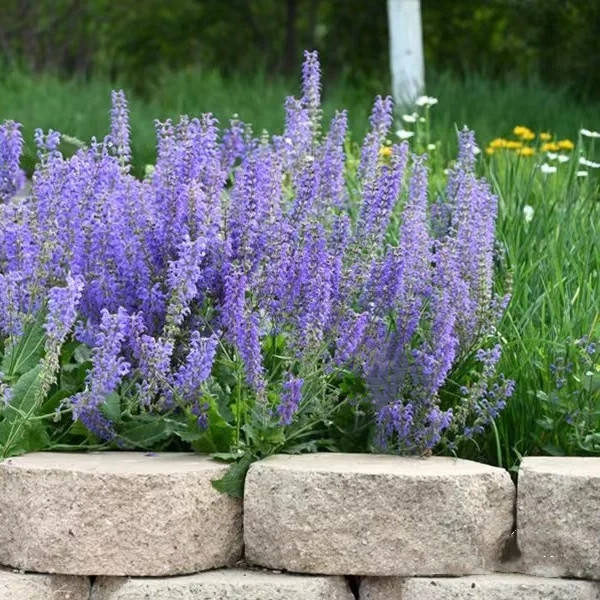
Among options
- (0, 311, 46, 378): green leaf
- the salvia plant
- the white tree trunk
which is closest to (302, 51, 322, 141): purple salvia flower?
the salvia plant

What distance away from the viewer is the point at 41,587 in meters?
3.04

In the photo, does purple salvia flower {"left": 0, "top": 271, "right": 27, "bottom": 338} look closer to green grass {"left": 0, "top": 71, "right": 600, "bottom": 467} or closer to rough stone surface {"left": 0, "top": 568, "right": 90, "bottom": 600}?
rough stone surface {"left": 0, "top": 568, "right": 90, "bottom": 600}

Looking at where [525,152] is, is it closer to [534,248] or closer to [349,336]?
[534,248]

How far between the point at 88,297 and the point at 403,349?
2.66 ft

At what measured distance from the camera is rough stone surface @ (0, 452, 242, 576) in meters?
2.94

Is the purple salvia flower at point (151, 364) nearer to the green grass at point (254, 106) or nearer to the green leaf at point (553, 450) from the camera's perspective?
the green leaf at point (553, 450)

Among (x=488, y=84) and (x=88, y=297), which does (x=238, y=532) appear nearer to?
(x=88, y=297)

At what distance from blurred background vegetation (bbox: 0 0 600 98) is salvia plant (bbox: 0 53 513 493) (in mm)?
8745

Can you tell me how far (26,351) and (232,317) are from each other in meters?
0.62

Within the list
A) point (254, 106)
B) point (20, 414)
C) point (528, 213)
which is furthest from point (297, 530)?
point (254, 106)

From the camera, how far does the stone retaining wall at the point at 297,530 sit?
2963 millimetres

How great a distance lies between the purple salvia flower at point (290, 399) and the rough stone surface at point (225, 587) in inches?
14.3

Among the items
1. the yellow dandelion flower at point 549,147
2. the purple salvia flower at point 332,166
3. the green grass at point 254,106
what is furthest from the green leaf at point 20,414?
the green grass at point 254,106

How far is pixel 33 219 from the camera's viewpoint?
3.38 meters
